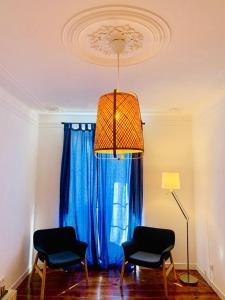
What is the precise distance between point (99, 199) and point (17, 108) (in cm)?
199

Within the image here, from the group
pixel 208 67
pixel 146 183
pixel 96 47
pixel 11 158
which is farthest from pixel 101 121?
pixel 146 183

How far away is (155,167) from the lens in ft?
14.4

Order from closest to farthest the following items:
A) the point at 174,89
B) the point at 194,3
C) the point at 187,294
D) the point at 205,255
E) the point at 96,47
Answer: the point at 194,3, the point at 96,47, the point at 174,89, the point at 187,294, the point at 205,255

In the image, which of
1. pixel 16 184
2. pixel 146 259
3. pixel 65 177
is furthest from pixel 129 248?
pixel 16 184

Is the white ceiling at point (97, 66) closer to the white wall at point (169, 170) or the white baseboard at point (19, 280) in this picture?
the white wall at point (169, 170)

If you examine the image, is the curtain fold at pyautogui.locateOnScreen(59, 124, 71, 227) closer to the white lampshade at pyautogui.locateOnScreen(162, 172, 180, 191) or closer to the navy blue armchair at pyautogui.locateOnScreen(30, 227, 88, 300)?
the navy blue armchair at pyautogui.locateOnScreen(30, 227, 88, 300)

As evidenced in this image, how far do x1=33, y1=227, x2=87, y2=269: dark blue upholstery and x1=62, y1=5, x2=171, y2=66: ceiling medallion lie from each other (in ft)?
8.89

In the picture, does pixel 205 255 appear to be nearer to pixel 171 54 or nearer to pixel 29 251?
pixel 29 251

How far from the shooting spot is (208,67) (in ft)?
7.91

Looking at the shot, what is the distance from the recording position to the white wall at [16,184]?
3107 millimetres

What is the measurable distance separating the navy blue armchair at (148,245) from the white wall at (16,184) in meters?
1.56

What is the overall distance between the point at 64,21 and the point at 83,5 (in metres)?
0.22

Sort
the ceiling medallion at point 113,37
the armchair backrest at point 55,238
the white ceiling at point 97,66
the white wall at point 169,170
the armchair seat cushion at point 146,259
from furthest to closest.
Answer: the white wall at point 169,170 → the armchair backrest at point 55,238 → the armchair seat cushion at point 146,259 → the ceiling medallion at point 113,37 → the white ceiling at point 97,66

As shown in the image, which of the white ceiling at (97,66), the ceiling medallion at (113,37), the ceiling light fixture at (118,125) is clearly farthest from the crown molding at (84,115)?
the ceiling light fixture at (118,125)
